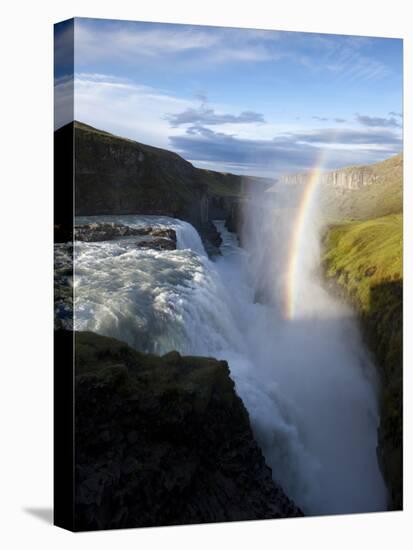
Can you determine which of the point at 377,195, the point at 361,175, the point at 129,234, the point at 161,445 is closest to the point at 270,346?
the point at 161,445

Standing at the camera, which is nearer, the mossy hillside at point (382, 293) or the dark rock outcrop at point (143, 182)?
the dark rock outcrop at point (143, 182)

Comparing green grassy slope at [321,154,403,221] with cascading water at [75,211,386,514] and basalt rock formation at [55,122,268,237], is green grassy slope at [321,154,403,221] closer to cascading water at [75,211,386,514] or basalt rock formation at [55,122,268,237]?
cascading water at [75,211,386,514]

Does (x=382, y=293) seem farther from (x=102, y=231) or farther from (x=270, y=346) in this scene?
(x=102, y=231)

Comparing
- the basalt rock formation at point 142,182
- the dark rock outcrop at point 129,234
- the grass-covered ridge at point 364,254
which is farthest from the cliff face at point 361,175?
the dark rock outcrop at point 129,234

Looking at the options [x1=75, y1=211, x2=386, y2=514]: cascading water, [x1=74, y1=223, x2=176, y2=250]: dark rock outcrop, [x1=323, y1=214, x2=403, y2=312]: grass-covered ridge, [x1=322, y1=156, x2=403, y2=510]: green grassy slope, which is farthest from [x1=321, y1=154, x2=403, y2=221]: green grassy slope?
[x1=74, y1=223, x2=176, y2=250]: dark rock outcrop

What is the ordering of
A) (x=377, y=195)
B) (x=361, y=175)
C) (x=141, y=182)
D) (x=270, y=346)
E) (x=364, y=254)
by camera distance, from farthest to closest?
(x=364, y=254) < (x=361, y=175) < (x=377, y=195) < (x=270, y=346) < (x=141, y=182)

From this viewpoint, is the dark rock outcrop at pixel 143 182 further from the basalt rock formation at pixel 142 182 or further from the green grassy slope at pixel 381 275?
the green grassy slope at pixel 381 275

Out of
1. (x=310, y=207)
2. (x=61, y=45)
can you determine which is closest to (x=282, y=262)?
(x=310, y=207)
